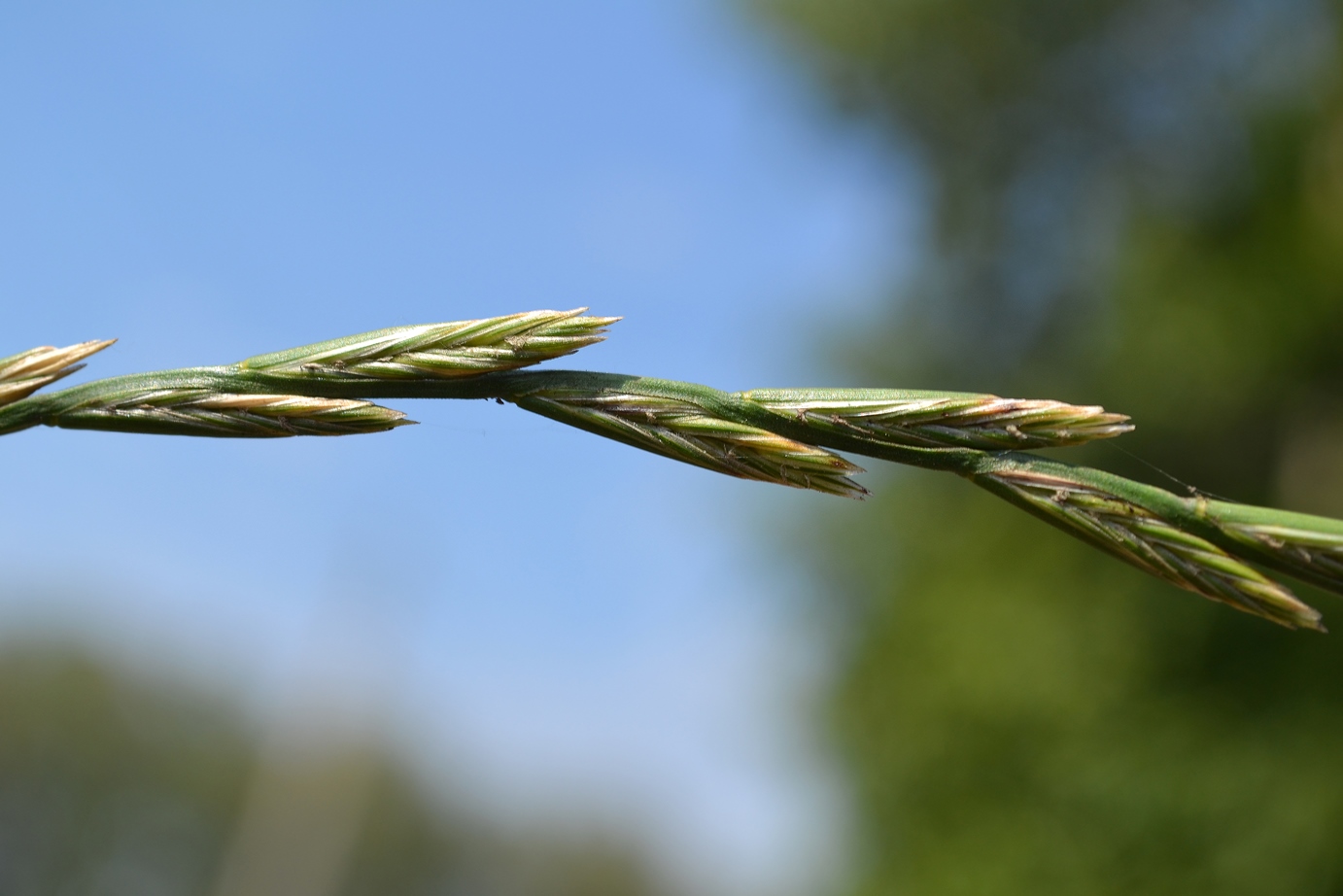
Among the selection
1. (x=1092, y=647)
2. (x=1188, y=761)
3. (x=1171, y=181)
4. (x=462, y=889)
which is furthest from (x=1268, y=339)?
(x=462, y=889)

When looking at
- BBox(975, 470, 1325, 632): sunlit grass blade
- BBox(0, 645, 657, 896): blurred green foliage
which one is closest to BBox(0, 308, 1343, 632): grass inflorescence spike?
BBox(975, 470, 1325, 632): sunlit grass blade

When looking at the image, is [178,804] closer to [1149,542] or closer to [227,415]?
[227,415]

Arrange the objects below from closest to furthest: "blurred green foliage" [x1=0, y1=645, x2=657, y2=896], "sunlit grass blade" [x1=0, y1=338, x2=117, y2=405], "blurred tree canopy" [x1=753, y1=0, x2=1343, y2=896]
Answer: "sunlit grass blade" [x1=0, y1=338, x2=117, y2=405], "blurred tree canopy" [x1=753, y1=0, x2=1343, y2=896], "blurred green foliage" [x1=0, y1=645, x2=657, y2=896]

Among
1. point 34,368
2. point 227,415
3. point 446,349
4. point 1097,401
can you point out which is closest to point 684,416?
point 446,349

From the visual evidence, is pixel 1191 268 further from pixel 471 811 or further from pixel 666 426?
pixel 471 811

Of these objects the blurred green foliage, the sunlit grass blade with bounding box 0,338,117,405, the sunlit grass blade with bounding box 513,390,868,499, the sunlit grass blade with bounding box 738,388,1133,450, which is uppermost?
the sunlit grass blade with bounding box 738,388,1133,450

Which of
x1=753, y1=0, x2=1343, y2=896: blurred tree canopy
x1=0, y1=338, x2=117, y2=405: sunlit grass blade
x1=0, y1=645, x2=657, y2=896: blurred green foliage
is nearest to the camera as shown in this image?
x1=0, y1=338, x2=117, y2=405: sunlit grass blade

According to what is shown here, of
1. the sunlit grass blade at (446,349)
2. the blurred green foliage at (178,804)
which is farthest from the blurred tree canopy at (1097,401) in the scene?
the blurred green foliage at (178,804)

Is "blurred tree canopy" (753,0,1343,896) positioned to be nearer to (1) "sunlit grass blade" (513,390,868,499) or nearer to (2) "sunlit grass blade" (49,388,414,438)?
(1) "sunlit grass blade" (513,390,868,499)
